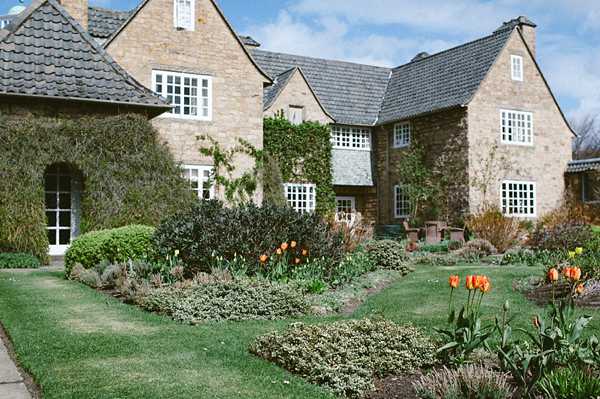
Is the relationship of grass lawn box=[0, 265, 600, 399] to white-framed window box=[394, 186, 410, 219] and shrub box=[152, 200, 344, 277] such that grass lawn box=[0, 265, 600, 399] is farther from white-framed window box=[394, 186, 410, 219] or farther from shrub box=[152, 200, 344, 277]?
white-framed window box=[394, 186, 410, 219]

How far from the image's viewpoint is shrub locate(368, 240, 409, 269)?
12.8m

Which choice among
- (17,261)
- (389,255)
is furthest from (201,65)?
(389,255)

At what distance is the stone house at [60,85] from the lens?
15125mm

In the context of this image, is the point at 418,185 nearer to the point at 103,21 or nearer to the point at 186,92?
the point at 186,92

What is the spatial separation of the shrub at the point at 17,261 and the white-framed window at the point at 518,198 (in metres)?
17.7

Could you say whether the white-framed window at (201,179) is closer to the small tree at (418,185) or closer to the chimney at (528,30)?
the small tree at (418,185)

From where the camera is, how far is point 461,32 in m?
33.8

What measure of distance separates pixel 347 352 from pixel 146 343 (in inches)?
84.9

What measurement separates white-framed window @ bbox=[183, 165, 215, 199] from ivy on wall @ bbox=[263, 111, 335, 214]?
3618mm

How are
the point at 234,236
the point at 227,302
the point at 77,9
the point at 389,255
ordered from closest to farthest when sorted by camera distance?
the point at 227,302, the point at 234,236, the point at 389,255, the point at 77,9

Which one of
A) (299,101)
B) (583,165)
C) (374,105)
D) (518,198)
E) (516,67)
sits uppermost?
(516,67)

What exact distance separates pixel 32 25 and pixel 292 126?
1040cm

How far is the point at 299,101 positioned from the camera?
2466 centimetres

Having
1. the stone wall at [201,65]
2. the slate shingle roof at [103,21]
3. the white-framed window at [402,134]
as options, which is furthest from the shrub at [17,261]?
the white-framed window at [402,134]
